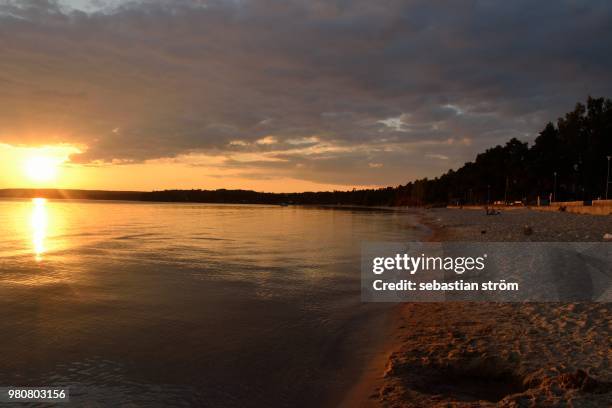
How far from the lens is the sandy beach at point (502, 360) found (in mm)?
7488

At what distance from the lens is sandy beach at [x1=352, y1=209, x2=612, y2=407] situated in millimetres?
7488

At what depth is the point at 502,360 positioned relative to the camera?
9094mm

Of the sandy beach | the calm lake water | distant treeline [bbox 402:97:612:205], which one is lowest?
the calm lake water

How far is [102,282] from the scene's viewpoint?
19922 millimetres

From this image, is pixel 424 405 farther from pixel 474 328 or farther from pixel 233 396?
pixel 474 328
